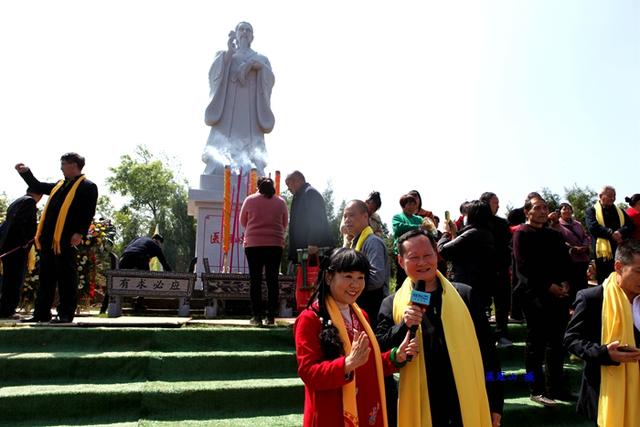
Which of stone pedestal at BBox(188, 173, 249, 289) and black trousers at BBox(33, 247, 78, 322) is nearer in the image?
black trousers at BBox(33, 247, 78, 322)

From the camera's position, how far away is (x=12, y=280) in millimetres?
5855

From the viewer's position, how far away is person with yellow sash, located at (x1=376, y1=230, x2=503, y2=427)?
2141 mm

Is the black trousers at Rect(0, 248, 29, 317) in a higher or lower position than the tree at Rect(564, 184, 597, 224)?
lower

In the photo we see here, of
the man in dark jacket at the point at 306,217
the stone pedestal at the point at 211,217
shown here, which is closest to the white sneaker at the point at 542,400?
the man in dark jacket at the point at 306,217

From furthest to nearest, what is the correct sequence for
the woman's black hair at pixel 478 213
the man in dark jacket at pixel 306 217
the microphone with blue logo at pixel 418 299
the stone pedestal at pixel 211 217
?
the stone pedestal at pixel 211 217 → the man in dark jacket at pixel 306 217 → the woman's black hair at pixel 478 213 → the microphone with blue logo at pixel 418 299

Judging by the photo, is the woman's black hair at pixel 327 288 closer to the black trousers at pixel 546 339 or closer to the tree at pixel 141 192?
the black trousers at pixel 546 339

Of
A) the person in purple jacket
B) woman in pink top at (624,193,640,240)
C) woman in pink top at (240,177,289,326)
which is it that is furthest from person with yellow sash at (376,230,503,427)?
woman in pink top at (624,193,640,240)

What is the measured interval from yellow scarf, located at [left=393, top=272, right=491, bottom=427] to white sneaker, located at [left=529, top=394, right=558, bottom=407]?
2.38 m

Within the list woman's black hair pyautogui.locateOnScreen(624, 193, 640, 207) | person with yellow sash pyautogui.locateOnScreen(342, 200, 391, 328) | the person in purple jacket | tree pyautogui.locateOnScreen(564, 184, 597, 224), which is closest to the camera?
person with yellow sash pyautogui.locateOnScreen(342, 200, 391, 328)

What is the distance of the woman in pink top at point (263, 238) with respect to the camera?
17.6ft

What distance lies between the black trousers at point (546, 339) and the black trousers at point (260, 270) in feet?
8.02

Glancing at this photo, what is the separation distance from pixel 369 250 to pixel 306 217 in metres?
1.68

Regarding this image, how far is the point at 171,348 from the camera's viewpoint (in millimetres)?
4566

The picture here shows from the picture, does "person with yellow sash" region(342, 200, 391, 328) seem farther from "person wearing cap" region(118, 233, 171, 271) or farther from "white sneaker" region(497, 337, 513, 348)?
"person wearing cap" region(118, 233, 171, 271)
